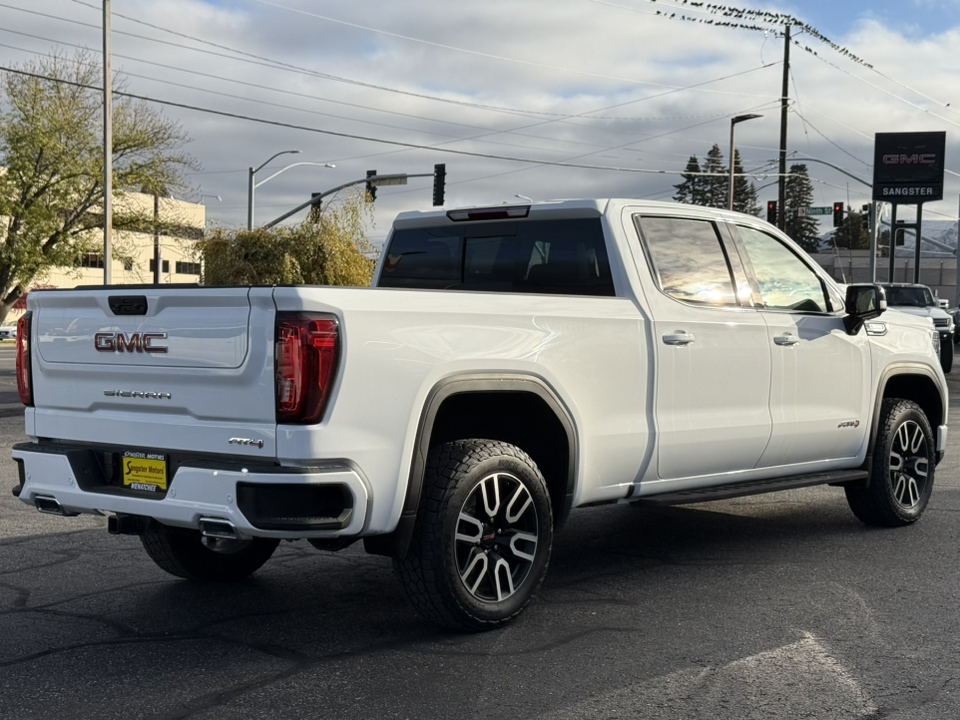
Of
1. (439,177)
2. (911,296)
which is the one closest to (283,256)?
(439,177)

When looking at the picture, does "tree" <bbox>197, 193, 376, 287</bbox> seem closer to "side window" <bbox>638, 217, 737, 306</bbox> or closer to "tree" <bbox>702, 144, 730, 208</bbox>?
"side window" <bbox>638, 217, 737, 306</bbox>

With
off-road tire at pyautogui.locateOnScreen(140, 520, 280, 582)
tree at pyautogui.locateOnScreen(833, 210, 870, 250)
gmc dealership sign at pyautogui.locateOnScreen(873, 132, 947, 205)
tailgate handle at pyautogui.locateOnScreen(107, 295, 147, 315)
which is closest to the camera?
tailgate handle at pyautogui.locateOnScreen(107, 295, 147, 315)

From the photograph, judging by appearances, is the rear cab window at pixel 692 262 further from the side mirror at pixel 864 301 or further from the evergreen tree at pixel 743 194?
the evergreen tree at pixel 743 194

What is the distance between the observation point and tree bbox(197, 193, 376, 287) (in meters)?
29.6

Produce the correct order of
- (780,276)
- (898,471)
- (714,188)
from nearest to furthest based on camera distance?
(780,276) → (898,471) → (714,188)

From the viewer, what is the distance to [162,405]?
4.93m

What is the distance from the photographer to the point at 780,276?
7.12 meters

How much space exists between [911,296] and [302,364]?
25.1 metres

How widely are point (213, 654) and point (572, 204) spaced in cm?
294

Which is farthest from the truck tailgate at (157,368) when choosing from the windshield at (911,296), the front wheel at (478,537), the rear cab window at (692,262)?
the windshield at (911,296)

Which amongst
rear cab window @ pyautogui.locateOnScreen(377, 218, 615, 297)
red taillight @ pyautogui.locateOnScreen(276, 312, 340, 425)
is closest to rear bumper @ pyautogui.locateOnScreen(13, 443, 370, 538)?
red taillight @ pyautogui.locateOnScreen(276, 312, 340, 425)

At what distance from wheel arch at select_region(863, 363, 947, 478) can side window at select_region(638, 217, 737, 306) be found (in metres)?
1.59

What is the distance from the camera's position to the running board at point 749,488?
620cm

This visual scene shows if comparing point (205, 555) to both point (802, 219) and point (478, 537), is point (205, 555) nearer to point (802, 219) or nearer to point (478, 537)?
point (478, 537)
